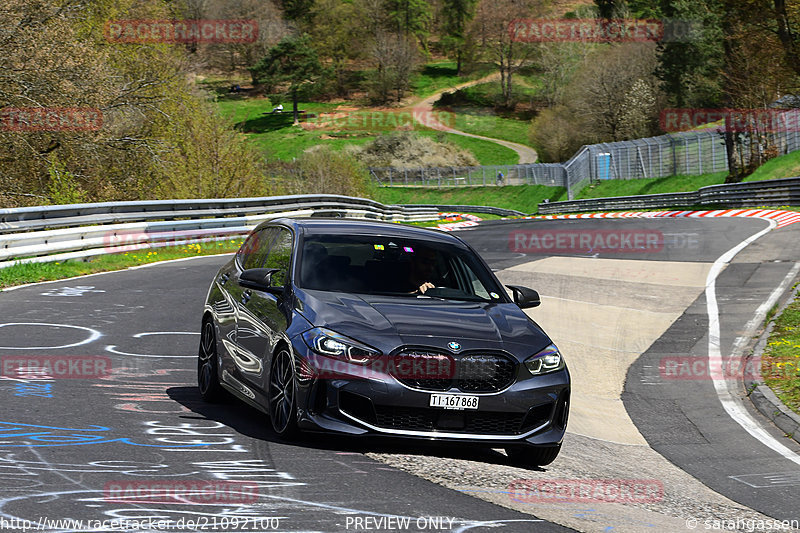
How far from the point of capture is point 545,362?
24.7 feet

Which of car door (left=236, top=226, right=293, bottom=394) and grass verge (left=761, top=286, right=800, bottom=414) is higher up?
car door (left=236, top=226, right=293, bottom=394)

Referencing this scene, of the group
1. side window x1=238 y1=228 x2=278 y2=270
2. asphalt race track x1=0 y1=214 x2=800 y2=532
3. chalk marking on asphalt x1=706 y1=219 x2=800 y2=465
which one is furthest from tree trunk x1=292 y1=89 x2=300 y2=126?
side window x1=238 y1=228 x2=278 y2=270

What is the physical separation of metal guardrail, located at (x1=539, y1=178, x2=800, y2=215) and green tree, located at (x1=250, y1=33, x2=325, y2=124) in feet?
283

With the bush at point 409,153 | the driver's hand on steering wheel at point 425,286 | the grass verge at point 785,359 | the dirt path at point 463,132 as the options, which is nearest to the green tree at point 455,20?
the dirt path at point 463,132

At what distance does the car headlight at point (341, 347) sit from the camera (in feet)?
23.2

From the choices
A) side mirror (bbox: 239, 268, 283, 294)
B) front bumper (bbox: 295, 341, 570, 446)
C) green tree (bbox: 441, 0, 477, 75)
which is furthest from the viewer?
green tree (bbox: 441, 0, 477, 75)

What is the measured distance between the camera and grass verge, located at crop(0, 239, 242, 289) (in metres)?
18.2

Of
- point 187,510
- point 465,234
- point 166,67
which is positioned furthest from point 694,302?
point 166,67

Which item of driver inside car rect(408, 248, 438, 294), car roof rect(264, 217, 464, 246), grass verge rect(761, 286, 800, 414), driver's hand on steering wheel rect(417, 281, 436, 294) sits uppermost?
car roof rect(264, 217, 464, 246)

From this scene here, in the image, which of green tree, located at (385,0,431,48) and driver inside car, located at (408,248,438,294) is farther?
green tree, located at (385,0,431,48)

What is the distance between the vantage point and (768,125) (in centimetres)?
5788

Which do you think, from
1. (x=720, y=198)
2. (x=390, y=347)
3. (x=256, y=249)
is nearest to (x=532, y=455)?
(x=390, y=347)

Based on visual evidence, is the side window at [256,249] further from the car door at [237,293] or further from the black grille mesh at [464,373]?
the black grille mesh at [464,373]

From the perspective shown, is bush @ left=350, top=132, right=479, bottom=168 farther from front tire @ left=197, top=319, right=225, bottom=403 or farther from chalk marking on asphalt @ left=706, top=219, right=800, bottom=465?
front tire @ left=197, top=319, right=225, bottom=403
